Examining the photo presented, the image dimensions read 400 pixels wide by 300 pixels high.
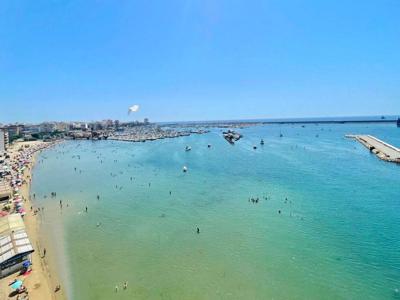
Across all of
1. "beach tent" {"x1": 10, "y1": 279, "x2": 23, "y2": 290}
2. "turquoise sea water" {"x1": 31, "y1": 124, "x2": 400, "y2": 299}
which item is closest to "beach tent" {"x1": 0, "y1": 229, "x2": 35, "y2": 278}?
"beach tent" {"x1": 10, "y1": 279, "x2": 23, "y2": 290}

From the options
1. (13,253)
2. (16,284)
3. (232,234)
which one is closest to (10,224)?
(13,253)

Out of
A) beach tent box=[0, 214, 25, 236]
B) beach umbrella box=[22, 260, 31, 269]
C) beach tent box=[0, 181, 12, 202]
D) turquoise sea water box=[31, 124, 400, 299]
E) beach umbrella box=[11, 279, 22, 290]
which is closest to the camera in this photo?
beach umbrella box=[11, 279, 22, 290]

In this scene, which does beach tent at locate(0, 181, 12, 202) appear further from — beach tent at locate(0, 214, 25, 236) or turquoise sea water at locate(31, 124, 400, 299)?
beach tent at locate(0, 214, 25, 236)

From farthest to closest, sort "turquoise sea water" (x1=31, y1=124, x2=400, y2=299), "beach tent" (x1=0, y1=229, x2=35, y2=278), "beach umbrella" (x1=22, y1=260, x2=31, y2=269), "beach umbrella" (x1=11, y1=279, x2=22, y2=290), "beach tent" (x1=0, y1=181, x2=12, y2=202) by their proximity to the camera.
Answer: "beach tent" (x1=0, y1=181, x2=12, y2=202), "beach umbrella" (x1=22, y1=260, x2=31, y2=269), "beach tent" (x1=0, y1=229, x2=35, y2=278), "turquoise sea water" (x1=31, y1=124, x2=400, y2=299), "beach umbrella" (x1=11, y1=279, x2=22, y2=290)

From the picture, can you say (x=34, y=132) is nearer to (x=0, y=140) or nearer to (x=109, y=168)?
(x=0, y=140)

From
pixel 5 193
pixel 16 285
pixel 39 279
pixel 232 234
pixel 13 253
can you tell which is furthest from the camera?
pixel 5 193

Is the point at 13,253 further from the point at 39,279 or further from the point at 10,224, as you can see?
the point at 10,224

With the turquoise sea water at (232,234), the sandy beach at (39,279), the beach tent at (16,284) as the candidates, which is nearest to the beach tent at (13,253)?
the sandy beach at (39,279)

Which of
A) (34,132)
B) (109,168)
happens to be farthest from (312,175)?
(34,132)
